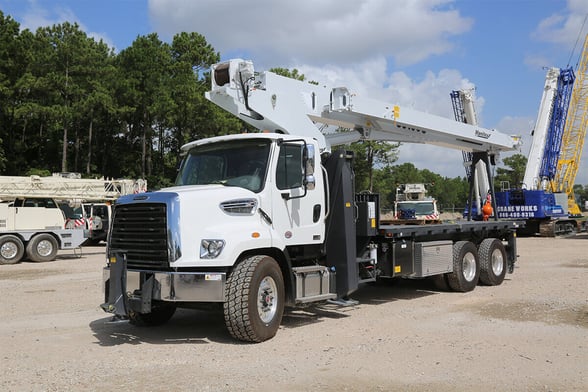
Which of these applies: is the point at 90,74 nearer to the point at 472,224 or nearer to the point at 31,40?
the point at 31,40

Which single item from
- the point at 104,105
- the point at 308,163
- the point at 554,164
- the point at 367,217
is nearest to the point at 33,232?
the point at 367,217

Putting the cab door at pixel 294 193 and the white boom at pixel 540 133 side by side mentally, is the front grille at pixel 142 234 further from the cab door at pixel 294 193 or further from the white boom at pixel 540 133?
the white boom at pixel 540 133

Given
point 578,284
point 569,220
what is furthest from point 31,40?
point 578,284

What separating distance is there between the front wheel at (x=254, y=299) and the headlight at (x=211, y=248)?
0.38m

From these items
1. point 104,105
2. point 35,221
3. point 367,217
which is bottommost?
point 367,217

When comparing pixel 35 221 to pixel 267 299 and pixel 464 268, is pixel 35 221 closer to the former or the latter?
pixel 464 268

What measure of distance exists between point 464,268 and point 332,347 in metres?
5.76

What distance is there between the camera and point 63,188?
23.7 meters

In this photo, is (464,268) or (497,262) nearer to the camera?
(464,268)

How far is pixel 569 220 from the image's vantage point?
110ft

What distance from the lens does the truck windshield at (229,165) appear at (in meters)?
8.10

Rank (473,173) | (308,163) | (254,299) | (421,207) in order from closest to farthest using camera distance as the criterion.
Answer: (254,299), (308,163), (473,173), (421,207)

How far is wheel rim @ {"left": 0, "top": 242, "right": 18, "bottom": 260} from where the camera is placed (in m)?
19.7

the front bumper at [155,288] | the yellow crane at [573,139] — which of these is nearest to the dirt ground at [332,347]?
the front bumper at [155,288]
